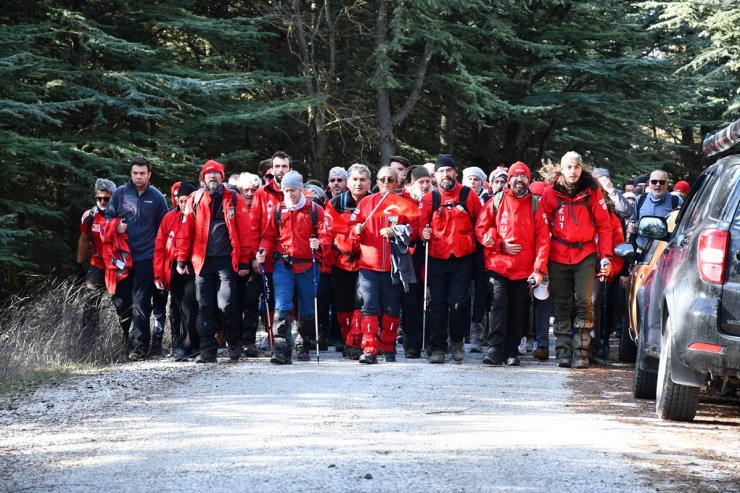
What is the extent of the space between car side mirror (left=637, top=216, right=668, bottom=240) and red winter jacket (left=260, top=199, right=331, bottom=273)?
4.80m

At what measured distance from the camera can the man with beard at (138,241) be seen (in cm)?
1398

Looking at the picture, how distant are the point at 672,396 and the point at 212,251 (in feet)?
20.8

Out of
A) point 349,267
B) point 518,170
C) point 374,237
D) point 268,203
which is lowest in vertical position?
point 349,267

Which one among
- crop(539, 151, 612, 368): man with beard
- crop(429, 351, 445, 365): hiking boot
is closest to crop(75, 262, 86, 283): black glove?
crop(429, 351, 445, 365): hiking boot

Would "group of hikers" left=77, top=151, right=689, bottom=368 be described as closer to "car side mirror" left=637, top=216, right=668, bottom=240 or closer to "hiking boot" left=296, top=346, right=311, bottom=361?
"hiking boot" left=296, top=346, right=311, bottom=361

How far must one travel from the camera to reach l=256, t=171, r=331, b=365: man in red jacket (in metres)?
13.2

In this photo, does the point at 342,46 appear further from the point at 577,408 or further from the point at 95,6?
the point at 577,408

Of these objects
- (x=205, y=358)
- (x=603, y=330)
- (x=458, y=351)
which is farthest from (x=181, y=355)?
(x=603, y=330)

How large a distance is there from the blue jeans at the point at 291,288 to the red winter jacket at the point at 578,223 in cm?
280

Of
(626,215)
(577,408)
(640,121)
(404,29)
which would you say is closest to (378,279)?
(626,215)

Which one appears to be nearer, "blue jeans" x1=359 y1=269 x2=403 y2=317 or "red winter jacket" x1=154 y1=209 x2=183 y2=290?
"blue jeans" x1=359 y1=269 x2=403 y2=317

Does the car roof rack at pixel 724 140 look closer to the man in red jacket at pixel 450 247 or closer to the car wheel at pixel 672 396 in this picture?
the car wheel at pixel 672 396

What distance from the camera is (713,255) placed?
25.3 ft

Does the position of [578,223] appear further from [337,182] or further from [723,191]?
[723,191]
